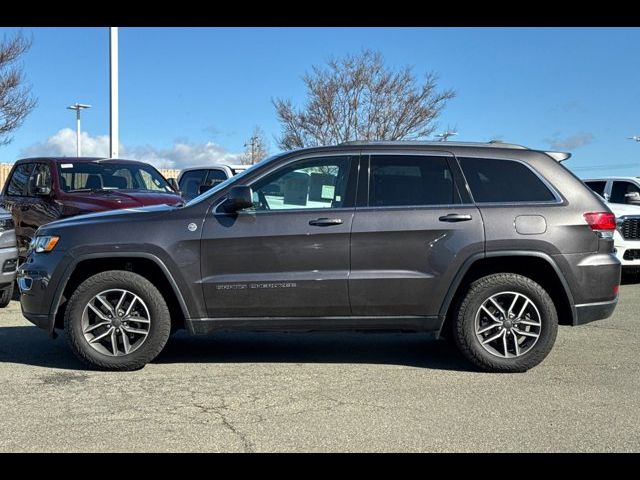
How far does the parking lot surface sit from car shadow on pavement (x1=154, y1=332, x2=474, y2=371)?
0.8 inches

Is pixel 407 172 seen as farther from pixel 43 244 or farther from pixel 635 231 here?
pixel 635 231

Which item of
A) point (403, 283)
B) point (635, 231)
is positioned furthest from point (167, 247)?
point (635, 231)

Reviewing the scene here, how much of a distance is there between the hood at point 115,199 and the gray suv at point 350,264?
11.8ft

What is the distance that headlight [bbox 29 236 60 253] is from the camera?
572 cm

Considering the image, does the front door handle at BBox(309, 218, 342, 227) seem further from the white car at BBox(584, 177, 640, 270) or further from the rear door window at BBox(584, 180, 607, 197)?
the rear door window at BBox(584, 180, 607, 197)

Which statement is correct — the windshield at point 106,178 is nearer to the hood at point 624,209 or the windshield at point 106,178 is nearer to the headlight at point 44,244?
the headlight at point 44,244

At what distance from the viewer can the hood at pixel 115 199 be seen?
30.5 feet

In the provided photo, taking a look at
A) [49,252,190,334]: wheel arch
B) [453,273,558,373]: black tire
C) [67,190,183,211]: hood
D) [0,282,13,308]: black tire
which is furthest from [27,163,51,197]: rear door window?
[453,273,558,373]: black tire

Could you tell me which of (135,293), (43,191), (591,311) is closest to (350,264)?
(135,293)

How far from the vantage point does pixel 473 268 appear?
5.74 metres

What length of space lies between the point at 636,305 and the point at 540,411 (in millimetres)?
5326

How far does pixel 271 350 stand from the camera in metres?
6.56

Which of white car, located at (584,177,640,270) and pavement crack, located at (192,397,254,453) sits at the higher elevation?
white car, located at (584,177,640,270)

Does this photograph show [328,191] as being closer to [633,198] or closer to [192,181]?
[633,198]
